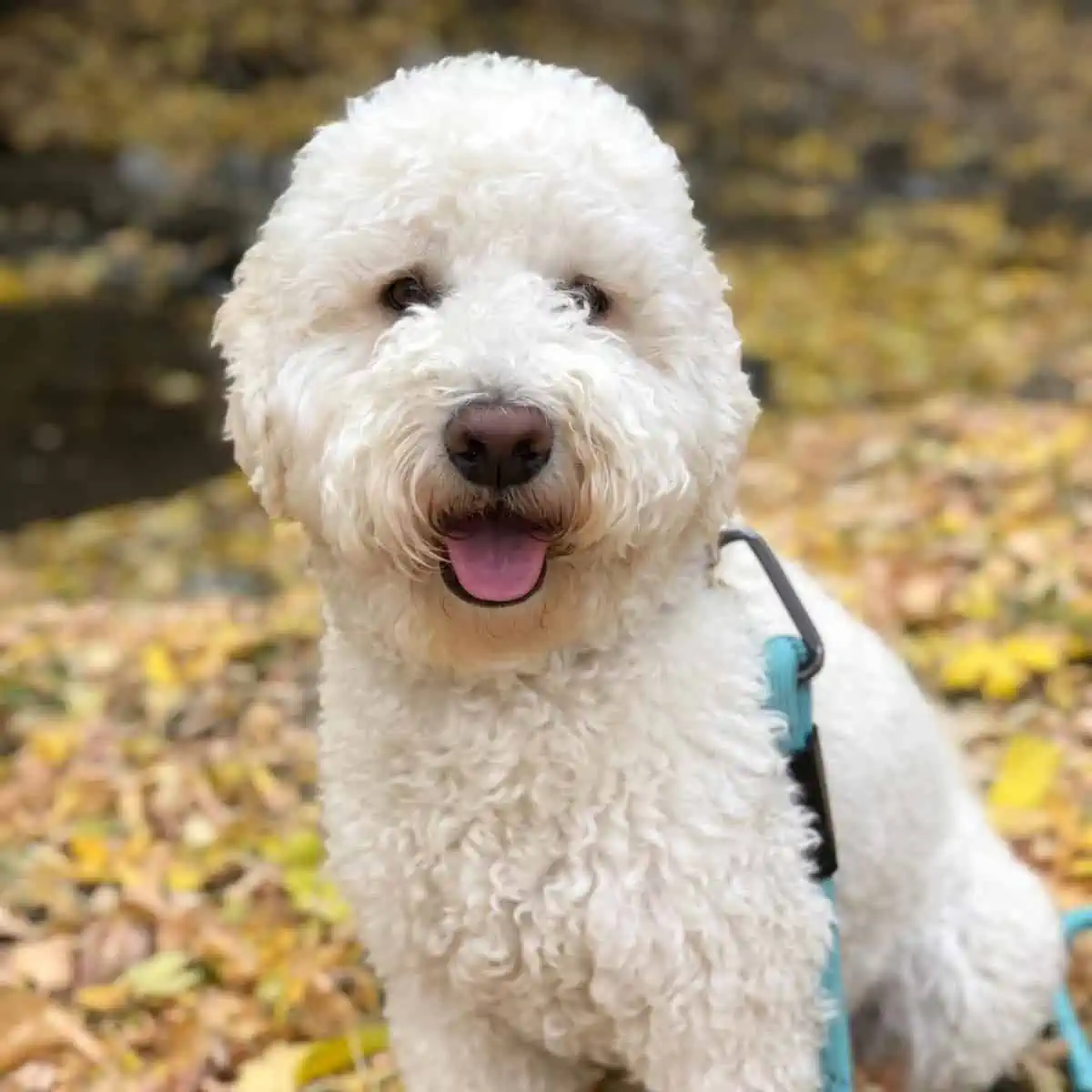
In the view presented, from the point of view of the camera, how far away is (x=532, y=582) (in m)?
1.81

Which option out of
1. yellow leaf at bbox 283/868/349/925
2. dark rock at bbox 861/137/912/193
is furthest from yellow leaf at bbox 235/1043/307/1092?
dark rock at bbox 861/137/912/193

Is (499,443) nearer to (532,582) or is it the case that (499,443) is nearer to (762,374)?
(532,582)

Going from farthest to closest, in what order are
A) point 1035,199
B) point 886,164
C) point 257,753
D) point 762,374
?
point 886,164, point 1035,199, point 762,374, point 257,753

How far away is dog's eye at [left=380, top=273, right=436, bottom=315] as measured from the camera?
189 centimetres

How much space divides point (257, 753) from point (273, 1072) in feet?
3.84

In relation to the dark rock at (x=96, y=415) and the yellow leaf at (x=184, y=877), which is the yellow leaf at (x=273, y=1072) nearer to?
the yellow leaf at (x=184, y=877)

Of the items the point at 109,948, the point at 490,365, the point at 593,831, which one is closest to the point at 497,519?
the point at 490,365

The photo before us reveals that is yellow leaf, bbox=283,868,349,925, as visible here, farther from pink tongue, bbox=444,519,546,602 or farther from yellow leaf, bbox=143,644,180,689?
pink tongue, bbox=444,519,546,602

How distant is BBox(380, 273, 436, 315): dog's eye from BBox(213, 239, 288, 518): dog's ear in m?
0.16

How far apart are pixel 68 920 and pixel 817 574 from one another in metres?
2.40

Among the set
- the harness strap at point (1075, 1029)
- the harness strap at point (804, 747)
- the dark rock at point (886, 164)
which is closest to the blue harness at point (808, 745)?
the harness strap at point (804, 747)

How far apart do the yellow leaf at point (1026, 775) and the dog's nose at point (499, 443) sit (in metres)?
1.92

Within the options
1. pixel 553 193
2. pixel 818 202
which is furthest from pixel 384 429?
pixel 818 202

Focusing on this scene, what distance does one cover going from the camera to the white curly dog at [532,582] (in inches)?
69.8
